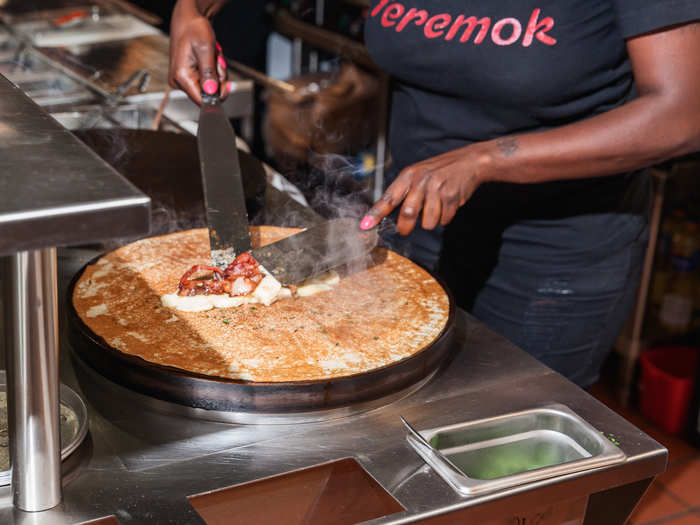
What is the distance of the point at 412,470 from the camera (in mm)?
1094

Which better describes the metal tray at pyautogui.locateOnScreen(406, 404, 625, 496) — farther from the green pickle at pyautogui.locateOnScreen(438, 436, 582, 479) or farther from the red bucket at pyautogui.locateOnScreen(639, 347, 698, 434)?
the red bucket at pyautogui.locateOnScreen(639, 347, 698, 434)

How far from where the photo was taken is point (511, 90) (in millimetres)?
1610

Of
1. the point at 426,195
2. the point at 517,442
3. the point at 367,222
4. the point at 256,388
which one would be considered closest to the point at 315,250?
the point at 367,222

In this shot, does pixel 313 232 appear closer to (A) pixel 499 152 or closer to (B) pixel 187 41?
(A) pixel 499 152

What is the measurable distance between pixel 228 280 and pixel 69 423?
15.7 inches

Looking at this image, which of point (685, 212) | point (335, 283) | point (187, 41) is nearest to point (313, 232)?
point (335, 283)

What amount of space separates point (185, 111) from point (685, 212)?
188cm

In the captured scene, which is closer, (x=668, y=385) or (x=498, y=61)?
(x=498, y=61)

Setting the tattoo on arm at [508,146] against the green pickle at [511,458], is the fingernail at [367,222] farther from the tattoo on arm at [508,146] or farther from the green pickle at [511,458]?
the green pickle at [511,458]

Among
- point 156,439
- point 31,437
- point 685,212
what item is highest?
point 31,437

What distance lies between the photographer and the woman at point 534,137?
4.54 ft

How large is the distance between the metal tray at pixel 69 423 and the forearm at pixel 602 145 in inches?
29.6

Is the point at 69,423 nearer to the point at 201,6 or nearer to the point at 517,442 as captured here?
the point at 517,442

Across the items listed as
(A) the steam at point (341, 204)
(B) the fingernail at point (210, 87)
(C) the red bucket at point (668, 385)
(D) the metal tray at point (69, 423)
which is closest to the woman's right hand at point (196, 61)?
(B) the fingernail at point (210, 87)
